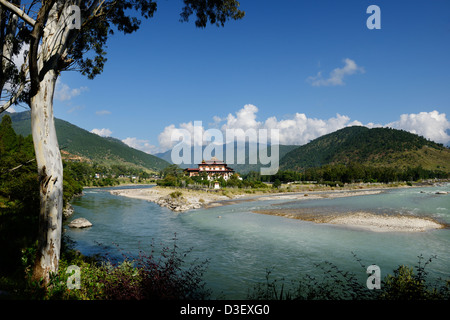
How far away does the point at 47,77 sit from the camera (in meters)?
6.78

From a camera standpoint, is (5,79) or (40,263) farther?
(5,79)

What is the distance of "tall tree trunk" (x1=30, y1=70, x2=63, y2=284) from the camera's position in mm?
6422

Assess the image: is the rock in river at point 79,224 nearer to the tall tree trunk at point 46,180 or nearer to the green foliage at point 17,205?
the green foliage at point 17,205

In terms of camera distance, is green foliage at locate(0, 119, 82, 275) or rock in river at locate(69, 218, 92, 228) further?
rock in river at locate(69, 218, 92, 228)

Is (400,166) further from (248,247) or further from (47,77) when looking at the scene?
(47,77)

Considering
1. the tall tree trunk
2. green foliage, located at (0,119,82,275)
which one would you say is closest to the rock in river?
green foliage, located at (0,119,82,275)

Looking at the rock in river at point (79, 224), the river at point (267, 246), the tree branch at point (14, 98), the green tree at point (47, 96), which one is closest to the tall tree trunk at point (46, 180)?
the green tree at point (47, 96)

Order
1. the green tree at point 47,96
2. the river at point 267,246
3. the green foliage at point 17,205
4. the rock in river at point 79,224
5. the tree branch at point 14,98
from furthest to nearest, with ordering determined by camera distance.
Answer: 1. the rock in river at point 79,224
2. the river at point 267,246
3. the green foliage at point 17,205
4. the tree branch at point 14,98
5. the green tree at point 47,96

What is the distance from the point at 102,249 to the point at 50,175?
14712 mm

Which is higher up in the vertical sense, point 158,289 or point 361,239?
point 158,289

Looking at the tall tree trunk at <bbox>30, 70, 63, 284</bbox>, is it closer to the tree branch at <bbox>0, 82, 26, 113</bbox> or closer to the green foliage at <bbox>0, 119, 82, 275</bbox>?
the green foliage at <bbox>0, 119, 82, 275</bbox>

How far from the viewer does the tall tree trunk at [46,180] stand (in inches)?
253

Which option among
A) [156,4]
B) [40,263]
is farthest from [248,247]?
[156,4]

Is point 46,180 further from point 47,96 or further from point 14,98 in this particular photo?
point 14,98
